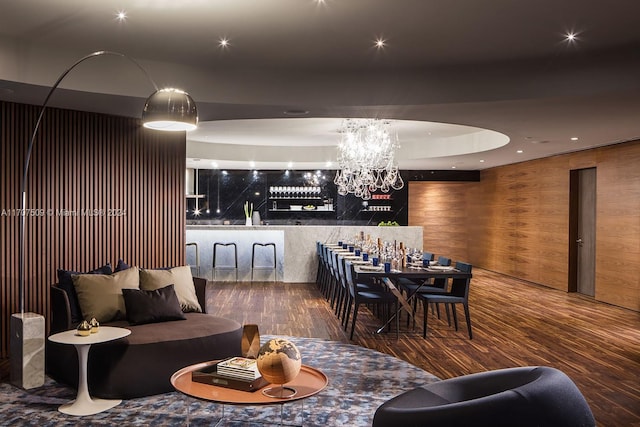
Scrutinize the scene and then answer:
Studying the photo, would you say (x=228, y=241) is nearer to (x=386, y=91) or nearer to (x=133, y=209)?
(x=133, y=209)

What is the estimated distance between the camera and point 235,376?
352 centimetres

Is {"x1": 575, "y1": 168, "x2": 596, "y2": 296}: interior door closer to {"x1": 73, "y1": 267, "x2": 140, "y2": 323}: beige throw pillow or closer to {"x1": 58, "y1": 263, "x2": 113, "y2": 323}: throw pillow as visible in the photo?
{"x1": 73, "y1": 267, "x2": 140, "y2": 323}: beige throw pillow

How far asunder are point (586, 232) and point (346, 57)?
696cm

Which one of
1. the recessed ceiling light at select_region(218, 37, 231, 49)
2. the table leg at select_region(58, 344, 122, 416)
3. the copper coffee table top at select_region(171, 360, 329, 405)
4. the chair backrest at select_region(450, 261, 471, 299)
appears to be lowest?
the table leg at select_region(58, 344, 122, 416)

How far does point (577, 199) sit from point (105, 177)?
8.24 m

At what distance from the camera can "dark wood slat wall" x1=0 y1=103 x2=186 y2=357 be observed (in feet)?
18.7

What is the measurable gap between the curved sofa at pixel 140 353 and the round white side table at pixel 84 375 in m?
0.10

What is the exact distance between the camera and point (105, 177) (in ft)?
21.1

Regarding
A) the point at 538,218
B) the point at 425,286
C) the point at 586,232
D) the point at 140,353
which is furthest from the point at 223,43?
the point at 538,218

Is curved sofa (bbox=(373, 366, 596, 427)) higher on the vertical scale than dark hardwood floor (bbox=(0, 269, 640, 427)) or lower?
higher

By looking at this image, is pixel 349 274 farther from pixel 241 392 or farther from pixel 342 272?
pixel 241 392

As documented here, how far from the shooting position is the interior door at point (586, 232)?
33.1 ft

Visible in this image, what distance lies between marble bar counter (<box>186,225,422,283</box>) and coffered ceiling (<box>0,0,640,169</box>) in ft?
17.1

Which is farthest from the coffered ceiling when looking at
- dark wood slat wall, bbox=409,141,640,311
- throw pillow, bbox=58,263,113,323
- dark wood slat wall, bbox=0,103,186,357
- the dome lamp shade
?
dark wood slat wall, bbox=409,141,640,311
